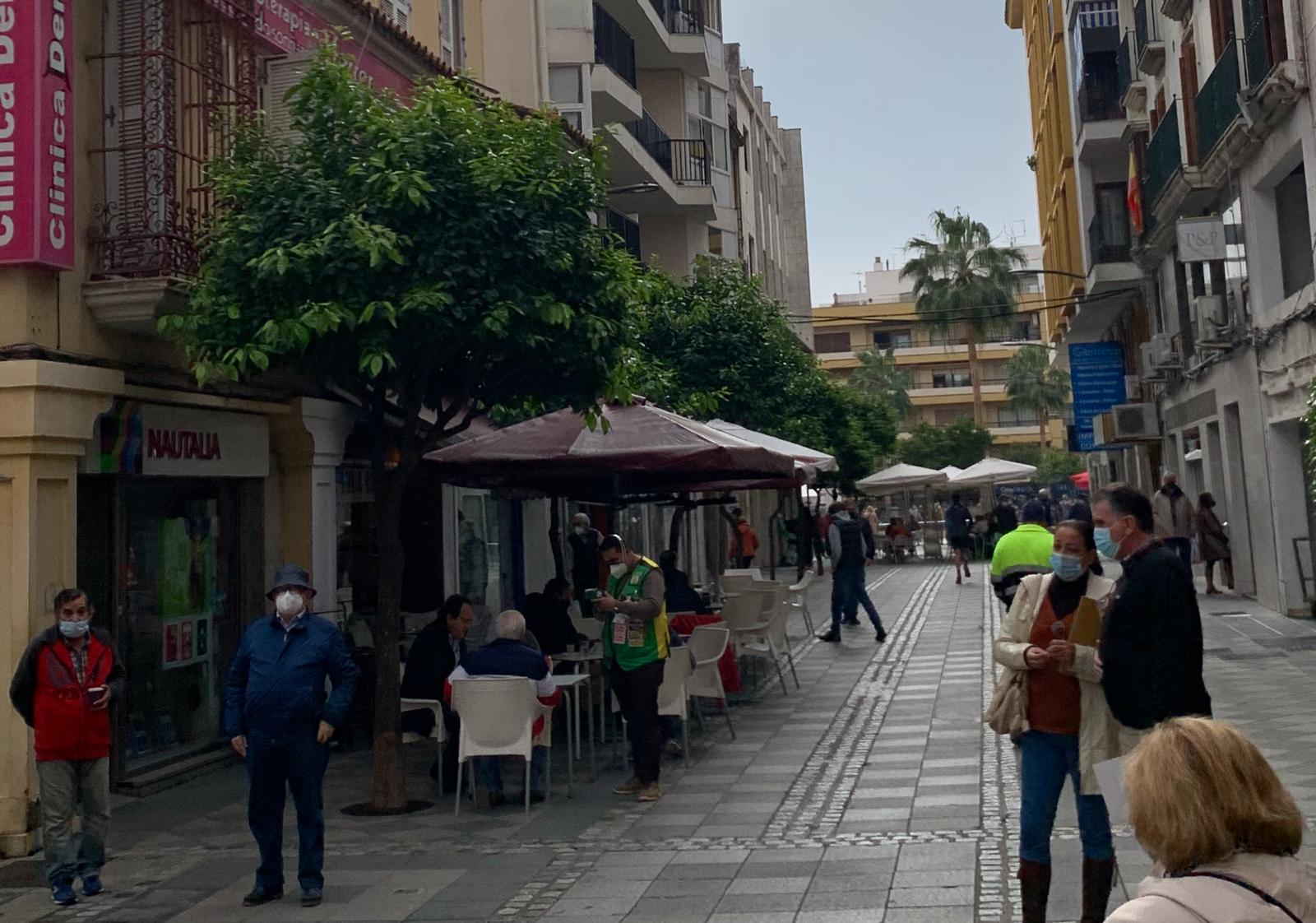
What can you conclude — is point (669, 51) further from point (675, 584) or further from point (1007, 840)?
point (1007, 840)

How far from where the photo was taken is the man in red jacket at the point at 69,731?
26.0ft

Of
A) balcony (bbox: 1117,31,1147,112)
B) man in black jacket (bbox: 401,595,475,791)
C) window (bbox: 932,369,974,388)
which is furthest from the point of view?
window (bbox: 932,369,974,388)

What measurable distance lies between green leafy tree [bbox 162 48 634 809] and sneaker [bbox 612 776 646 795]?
4.90 ft

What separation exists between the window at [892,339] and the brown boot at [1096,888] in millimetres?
87362

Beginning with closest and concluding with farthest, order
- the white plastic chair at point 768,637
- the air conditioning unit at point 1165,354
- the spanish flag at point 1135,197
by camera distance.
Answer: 1. the white plastic chair at point 768,637
2. the air conditioning unit at point 1165,354
3. the spanish flag at point 1135,197

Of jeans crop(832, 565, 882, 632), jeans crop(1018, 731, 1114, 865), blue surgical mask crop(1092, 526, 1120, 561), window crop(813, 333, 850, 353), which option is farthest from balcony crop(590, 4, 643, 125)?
window crop(813, 333, 850, 353)

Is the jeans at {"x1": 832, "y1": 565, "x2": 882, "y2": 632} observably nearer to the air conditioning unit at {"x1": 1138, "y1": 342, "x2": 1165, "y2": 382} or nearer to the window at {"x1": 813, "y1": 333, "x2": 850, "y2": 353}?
the air conditioning unit at {"x1": 1138, "y1": 342, "x2": 1165, "y2": 382}

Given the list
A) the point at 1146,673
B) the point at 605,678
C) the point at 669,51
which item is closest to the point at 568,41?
the point at 669,51

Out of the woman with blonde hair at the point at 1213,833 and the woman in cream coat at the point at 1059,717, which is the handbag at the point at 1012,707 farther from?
the woman with blonde hair at the point at 1213,833

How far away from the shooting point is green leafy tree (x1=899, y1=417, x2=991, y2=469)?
65875 millimetres

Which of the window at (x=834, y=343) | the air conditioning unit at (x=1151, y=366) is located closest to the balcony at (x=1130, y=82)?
the air conditioning unit at (x=1151, y=366)

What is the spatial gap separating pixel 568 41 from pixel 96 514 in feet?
65.4

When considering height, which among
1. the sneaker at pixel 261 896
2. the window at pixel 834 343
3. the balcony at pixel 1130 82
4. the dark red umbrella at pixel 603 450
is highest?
the window at pixel 834 343

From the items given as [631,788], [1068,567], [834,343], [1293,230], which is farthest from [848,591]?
[834,343]
